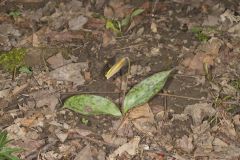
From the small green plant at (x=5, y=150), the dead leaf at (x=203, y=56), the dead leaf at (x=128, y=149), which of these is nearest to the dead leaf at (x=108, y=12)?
the dead leaf at (x=203, y=56)

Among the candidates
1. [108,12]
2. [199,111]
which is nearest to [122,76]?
[199,111]

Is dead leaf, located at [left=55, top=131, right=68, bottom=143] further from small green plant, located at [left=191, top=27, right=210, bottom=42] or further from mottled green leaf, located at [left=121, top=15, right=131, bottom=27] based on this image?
small green plant, located at [left=191, top=27, right=210, bottom=42]

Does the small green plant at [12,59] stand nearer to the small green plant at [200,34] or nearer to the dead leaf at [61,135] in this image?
the dead leaf at [61,135]

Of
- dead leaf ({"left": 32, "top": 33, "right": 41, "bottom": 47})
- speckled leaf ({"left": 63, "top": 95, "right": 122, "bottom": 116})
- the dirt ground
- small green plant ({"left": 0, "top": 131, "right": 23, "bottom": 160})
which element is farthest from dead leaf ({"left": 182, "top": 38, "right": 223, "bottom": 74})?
small green plant ({"left": 0, "top": 131, "right": 23, "bottom": 160})

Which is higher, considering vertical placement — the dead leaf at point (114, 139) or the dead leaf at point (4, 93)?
the dead leaf at point (4, 93)

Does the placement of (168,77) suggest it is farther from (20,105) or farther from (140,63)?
(20,105)

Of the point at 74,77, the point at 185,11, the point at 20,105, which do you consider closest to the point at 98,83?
the point at 74,77

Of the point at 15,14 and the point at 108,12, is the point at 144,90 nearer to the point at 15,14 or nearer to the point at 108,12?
the point at 108,12
